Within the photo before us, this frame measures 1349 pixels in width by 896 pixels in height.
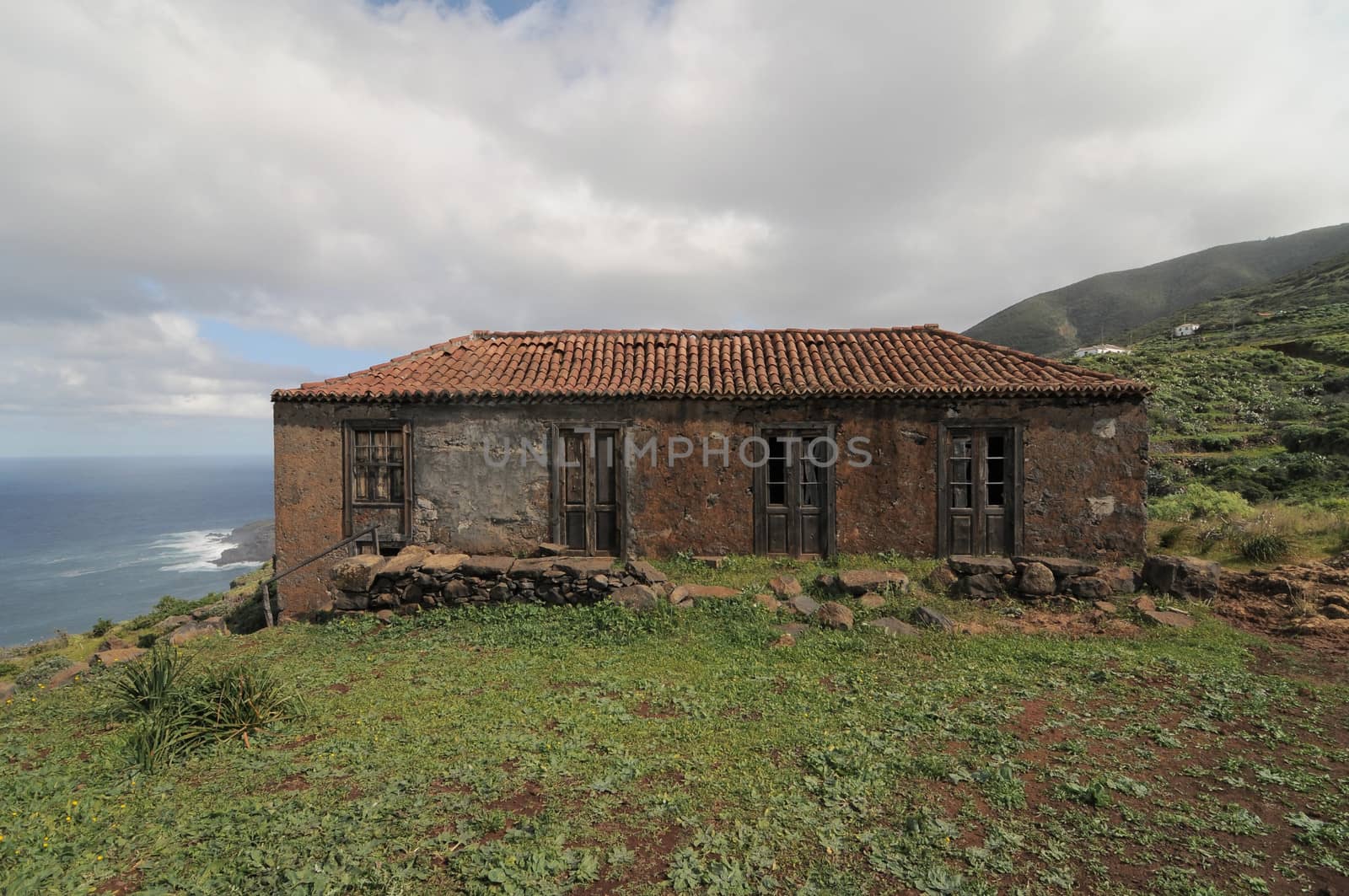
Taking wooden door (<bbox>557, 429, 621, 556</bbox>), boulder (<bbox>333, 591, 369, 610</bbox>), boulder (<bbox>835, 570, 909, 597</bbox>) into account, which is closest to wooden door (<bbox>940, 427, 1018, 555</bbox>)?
boulder (<bbox>835, 570, 909, 597</bbox>)

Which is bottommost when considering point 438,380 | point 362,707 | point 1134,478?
point 362,707

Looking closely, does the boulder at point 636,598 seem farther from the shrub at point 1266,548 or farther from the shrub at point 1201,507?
the shrub at point 1201,507

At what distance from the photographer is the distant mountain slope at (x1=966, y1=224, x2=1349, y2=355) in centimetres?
7981

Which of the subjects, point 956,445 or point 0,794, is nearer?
point 0,794

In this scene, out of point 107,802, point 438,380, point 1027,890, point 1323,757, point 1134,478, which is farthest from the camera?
point 438,380

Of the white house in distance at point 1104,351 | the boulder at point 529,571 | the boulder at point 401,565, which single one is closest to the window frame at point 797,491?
the boulder at point 529,571

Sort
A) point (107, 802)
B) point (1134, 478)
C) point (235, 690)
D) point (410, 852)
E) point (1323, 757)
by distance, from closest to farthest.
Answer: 1. point (410, 852)
2. point (107, 802)
3. point (1323, 757)
4. point (235, 690)
5. point (1134, 478)

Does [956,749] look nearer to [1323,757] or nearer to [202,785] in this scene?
[1323,757]

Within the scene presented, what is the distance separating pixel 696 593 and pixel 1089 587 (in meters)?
5.80

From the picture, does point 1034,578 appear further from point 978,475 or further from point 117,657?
point 117,657

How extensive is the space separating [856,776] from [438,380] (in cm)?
974

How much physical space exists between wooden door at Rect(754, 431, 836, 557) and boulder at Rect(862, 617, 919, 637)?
122 inches

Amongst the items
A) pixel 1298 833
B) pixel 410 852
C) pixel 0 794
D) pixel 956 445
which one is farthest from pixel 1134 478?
pixel 0 794

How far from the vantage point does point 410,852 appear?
3.49m
